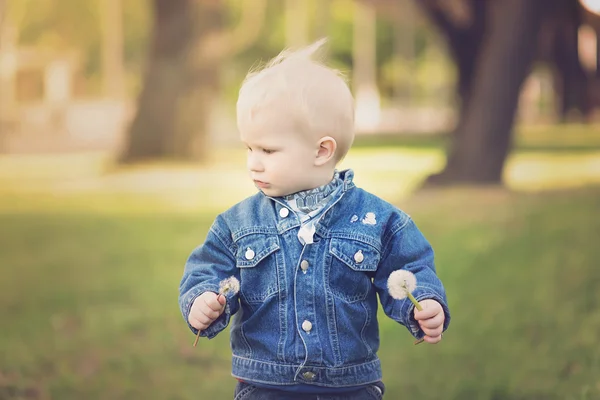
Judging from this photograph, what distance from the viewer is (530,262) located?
20.5ft

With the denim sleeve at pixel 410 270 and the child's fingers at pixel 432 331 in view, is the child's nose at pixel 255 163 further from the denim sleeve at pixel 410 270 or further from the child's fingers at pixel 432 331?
the child's fingers at pixel 432 331

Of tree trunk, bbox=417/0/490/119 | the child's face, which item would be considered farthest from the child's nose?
tree trunk, bbox=417/0/490/119

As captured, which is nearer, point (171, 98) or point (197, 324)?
point (197, 324)

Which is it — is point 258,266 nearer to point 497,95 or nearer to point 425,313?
point 425,313

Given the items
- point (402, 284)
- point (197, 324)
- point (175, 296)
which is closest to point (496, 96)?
point (175, 296)

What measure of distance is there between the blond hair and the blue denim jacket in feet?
0.63

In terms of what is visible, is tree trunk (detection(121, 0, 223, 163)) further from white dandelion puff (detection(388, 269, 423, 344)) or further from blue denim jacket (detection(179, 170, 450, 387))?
white dandelion puff (detection(388, 269, 423, 344))

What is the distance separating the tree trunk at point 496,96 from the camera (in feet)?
28.0

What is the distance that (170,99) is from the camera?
14078mm

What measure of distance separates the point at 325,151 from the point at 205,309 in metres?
0.49

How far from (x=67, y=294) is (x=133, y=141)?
311 inches

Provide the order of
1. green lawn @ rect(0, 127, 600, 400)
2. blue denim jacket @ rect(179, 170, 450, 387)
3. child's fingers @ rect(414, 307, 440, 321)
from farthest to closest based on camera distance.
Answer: green lawn @ rect(0, 127, 600, 400), blue denim jacket @ rect(179, 170, 450, 387), child's fingers @ rect(414, 307, 440, 321)

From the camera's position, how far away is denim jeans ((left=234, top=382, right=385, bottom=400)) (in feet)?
8.40

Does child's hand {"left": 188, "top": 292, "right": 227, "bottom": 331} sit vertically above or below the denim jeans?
above
